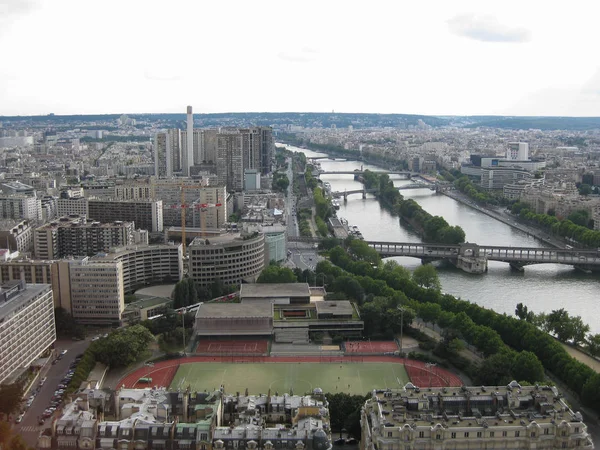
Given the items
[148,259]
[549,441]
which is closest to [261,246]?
[148,259]

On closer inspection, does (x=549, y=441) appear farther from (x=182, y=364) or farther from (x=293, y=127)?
(x=293, y=127)

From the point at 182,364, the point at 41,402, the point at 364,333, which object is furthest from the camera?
the point at 364,333

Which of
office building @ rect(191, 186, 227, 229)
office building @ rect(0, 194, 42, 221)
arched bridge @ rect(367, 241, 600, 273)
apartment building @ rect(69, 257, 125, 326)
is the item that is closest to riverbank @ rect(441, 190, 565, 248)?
arched bridge @ rect(367, 241, 600, 273)

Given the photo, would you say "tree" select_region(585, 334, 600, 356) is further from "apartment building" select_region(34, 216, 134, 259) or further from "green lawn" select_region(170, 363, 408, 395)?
"apartment building" select_region(34, 216, 134, 259)

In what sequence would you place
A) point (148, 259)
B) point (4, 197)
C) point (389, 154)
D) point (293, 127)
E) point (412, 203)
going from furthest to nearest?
point (293, 127), point (389, 154), point (412, 203), point (4, 197), point (148, 259)

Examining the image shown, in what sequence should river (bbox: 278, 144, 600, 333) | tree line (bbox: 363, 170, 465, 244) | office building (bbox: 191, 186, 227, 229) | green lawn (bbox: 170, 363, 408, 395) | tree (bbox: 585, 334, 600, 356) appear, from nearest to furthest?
green lawn (bbox: 170, 363, 408, 395), tree (bbox: 585, 334, 600, 356), river (bbox: 278, 144, 600, 333), tree line (bbox: 363, 170, 465, 244), office building (bbox: 191, 186, 227, 229)

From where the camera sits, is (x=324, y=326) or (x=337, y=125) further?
(x=337, y=125)
